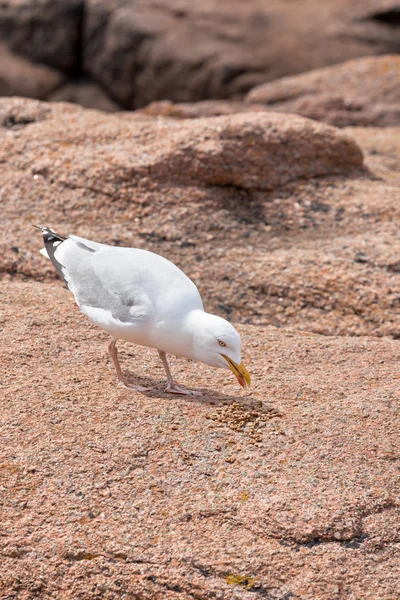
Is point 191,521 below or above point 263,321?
above

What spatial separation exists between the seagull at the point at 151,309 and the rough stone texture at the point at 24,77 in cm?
983

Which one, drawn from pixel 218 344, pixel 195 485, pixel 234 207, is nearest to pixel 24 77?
pixel 234 207

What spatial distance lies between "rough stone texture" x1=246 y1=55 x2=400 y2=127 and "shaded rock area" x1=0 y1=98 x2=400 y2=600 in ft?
7.11

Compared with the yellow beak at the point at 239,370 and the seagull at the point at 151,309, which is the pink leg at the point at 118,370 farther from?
the yellow beak at the point at 239,370

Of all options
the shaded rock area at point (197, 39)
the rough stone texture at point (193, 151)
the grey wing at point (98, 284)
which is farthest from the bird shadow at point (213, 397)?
the shaded rock area at point (197, 39)

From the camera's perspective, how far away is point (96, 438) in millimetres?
3172

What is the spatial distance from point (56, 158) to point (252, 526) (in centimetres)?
357

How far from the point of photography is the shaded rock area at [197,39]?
11859mm

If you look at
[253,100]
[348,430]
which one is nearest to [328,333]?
[348,430]

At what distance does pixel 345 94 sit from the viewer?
863 cm

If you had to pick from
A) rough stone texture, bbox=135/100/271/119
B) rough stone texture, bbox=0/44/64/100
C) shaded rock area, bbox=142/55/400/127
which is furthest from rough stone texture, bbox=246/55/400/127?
rough stone texture, bbox=0/44/64/100

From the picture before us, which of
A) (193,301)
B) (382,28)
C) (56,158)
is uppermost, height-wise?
(193,301)

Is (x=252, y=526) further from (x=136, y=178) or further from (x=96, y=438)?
(x=136, y=178)

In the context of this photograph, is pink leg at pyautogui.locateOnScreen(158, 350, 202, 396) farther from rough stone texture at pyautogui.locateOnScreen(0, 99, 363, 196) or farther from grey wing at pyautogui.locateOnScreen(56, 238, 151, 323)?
rough stone texture at pyautogui.locateOnScreen(0, 99, 363, 196)
